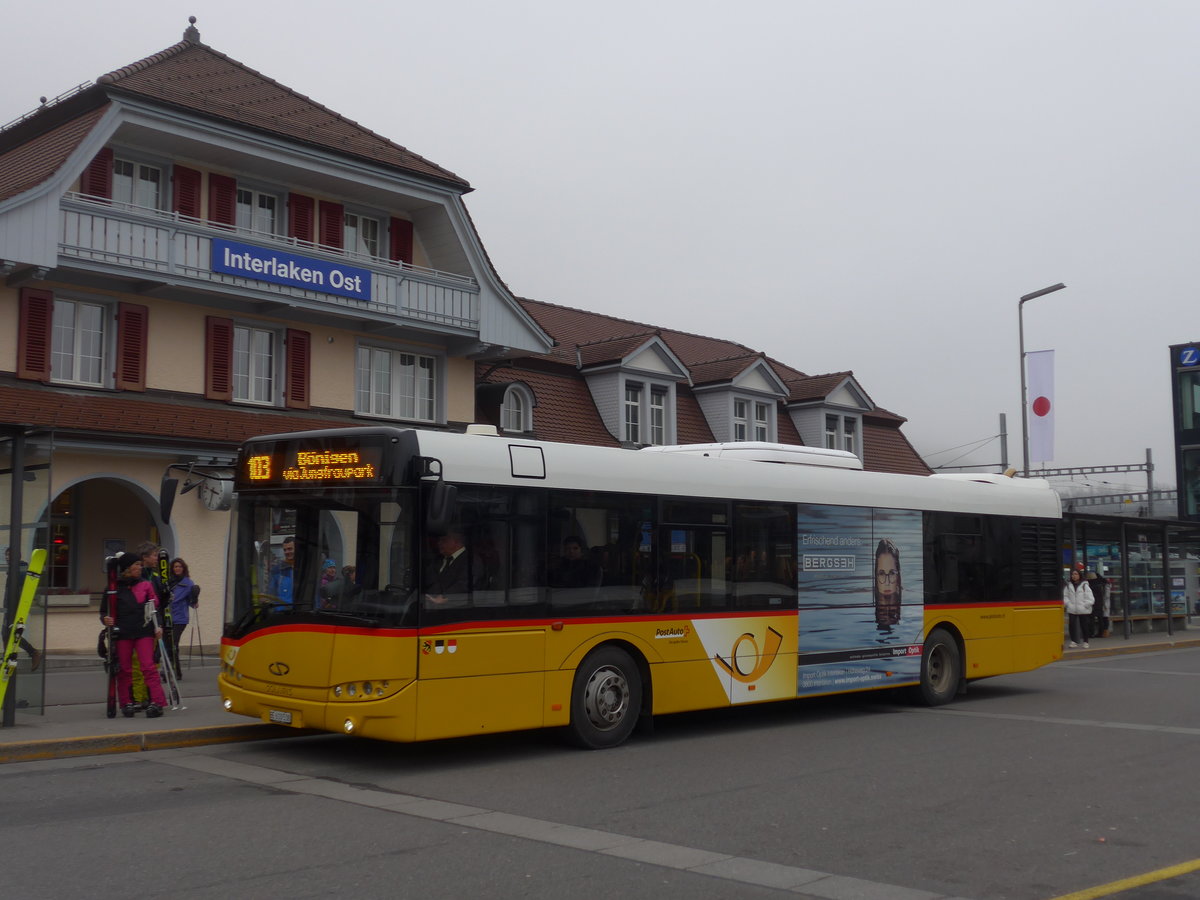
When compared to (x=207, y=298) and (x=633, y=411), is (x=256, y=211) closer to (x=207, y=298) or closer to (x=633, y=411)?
(x=207, y=298)

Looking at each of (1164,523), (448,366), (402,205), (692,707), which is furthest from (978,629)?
(1164,523)

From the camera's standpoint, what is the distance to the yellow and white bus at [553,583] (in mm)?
10203

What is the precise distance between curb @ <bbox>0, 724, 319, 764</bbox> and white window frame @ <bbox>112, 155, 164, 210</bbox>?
41.0ft

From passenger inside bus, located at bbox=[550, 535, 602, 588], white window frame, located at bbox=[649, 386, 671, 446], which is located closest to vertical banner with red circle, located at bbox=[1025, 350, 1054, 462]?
white window frame, located at bbox=[649, 386, 671, 446]

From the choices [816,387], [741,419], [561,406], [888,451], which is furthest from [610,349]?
[888,451]

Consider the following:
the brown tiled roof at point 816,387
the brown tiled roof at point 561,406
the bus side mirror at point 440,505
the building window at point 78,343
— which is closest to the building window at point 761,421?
the brown tiled roof at point 816,387

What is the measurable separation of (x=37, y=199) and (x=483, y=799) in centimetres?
1463

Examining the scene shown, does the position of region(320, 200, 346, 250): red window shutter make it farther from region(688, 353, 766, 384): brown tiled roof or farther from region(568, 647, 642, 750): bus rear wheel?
region(568, 647, 642, 750): bus rear wheel

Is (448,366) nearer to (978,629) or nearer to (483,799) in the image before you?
(978,629)

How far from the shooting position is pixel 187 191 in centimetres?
2264

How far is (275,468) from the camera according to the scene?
11203 mm

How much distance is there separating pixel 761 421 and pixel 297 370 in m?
16.6

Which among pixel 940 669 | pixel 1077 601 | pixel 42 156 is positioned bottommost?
pixel 940 669

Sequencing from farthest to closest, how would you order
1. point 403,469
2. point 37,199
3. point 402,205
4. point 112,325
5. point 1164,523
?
1. point 1164,523
2. point 402,205
3. point 112,325
4. point 37,199
5. point 403,469
